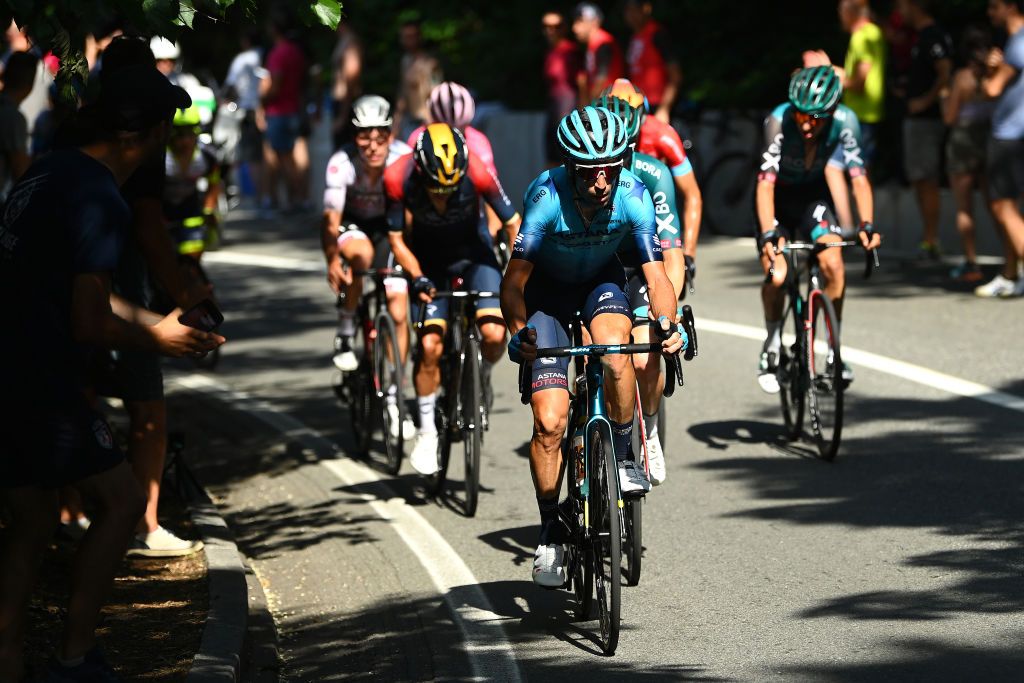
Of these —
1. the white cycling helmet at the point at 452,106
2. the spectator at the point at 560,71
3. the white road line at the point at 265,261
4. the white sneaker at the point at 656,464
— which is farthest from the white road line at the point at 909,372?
the white road line at the point at 265,261

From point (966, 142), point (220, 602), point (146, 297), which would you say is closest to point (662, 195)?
point (146, 297)

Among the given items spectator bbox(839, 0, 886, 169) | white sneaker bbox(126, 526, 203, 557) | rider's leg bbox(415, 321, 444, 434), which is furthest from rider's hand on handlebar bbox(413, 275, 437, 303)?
spectator bbox(839, 0, 886, 169)

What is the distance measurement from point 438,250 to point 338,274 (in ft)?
3.94

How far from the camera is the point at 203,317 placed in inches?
221

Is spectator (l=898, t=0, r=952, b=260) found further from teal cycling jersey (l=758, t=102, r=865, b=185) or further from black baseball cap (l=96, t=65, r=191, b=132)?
black baseball cap (l=96, t=65, r=191, b=132)

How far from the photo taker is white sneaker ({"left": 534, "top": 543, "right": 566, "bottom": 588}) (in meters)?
6.92

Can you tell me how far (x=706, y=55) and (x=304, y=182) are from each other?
6.33m

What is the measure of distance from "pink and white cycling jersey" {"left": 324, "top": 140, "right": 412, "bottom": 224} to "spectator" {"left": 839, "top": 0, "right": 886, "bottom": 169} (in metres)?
6.98

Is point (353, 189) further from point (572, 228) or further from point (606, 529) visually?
point (606, 529)

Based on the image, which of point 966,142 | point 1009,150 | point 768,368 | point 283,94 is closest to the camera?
point 768,368

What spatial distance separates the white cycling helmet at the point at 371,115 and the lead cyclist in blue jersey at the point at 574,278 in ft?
10.3

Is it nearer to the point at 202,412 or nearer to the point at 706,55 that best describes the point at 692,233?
the point at 202,412

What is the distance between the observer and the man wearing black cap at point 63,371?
562 centimetres

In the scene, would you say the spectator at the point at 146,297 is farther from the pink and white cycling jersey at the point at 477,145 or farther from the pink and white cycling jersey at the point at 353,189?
the pink and white cycling jersey at the point at 477,145
